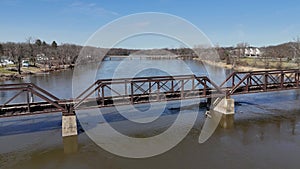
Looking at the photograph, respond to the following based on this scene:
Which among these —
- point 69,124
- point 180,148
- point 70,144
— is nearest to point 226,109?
point 180,148

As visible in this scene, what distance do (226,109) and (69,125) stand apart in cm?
1033

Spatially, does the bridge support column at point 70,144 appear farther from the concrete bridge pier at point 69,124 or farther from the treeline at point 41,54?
the treeline at point 41,54

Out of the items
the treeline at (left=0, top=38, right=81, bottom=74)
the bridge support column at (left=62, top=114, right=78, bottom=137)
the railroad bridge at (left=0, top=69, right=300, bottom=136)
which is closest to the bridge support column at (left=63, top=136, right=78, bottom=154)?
the bridge support column at (left=62, top=114, right=78, bottom=137)

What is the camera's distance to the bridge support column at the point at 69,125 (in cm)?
1278

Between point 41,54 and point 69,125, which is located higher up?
point 41,54

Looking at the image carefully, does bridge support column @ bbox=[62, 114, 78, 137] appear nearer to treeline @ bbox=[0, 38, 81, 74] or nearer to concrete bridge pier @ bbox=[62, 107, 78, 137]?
concrete bridge pier @ bbox=[62, 107, 78, 137]

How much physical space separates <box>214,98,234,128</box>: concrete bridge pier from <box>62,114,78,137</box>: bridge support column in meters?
9.01

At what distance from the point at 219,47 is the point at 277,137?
8828cm

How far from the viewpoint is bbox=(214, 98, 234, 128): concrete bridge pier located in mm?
16078

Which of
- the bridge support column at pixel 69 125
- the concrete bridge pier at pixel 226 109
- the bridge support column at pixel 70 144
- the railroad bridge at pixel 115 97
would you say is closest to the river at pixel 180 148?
the bridge support column at pixel 70 144

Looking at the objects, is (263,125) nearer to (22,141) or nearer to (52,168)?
(52,168)

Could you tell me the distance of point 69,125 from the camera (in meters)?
12.9

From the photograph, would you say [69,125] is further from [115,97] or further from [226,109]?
[226,109]

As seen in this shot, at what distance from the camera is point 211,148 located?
11805 mm
